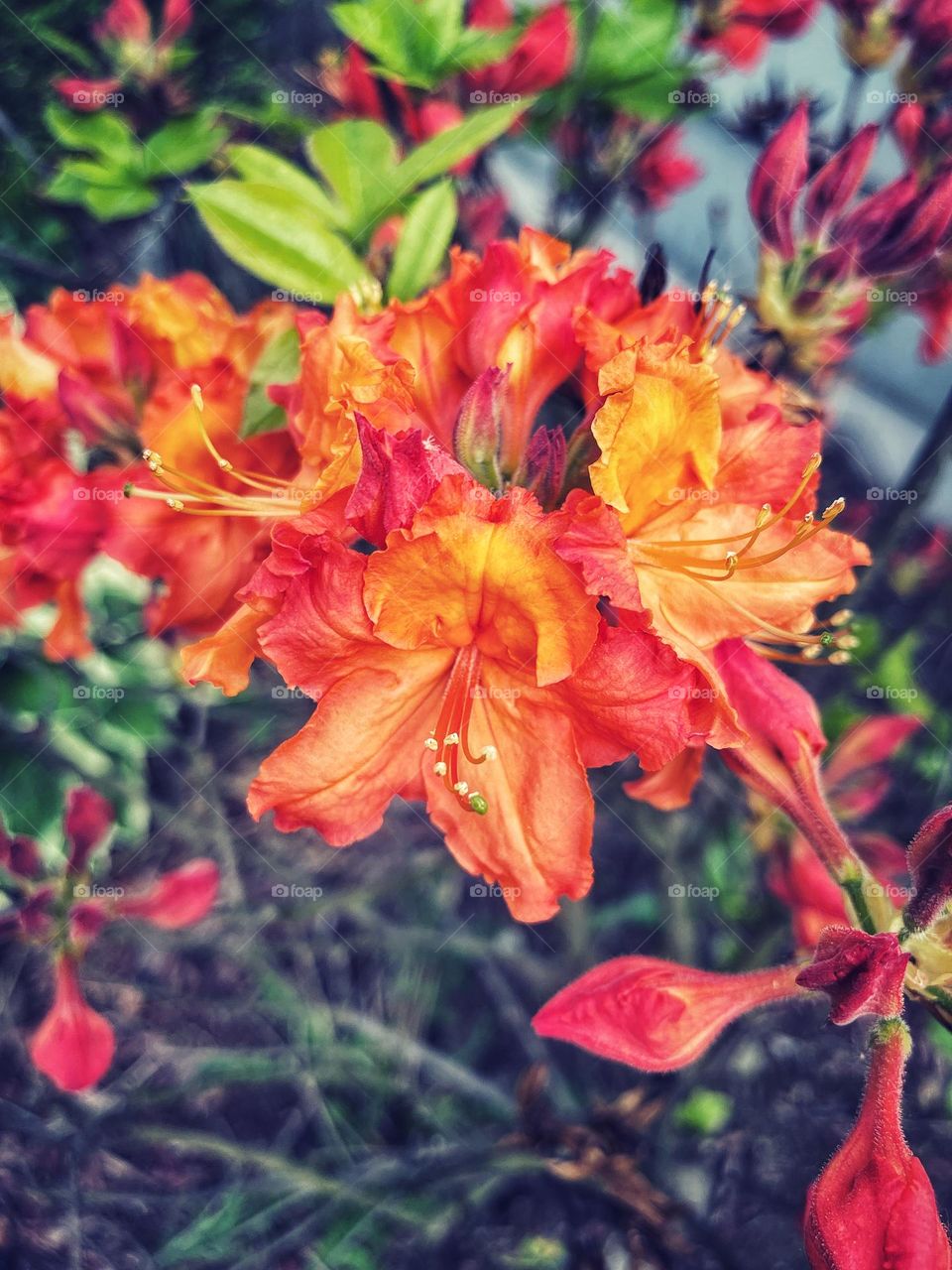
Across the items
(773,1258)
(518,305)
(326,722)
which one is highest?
(518,305)

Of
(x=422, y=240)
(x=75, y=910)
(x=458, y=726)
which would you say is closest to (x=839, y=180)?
(x=422, y=240)

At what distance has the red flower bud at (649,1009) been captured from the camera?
834 mm

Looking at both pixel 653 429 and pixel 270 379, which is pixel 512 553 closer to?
pixel 653 429

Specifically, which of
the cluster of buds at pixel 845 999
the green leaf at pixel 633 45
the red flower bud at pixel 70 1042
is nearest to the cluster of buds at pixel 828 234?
the green leaf at pixel 633 45

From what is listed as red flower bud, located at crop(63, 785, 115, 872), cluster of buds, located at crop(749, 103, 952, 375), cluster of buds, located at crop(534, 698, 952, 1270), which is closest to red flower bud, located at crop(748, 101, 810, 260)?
cluster of buds, located at crop(749, 103, 952, 375)

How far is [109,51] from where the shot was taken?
1.48m

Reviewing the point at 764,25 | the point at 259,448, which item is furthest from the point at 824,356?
the point at 259,448

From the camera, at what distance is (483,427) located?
0.85 metres

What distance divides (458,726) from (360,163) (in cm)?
63

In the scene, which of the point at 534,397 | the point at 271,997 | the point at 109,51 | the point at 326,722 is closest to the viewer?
the point at 326,722

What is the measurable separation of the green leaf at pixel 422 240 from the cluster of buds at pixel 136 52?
2.10 ft

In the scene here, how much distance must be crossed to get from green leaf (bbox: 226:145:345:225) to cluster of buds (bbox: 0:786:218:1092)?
2.82ft

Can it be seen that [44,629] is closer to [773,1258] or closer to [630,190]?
[630,190]

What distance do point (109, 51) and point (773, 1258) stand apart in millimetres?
2276
